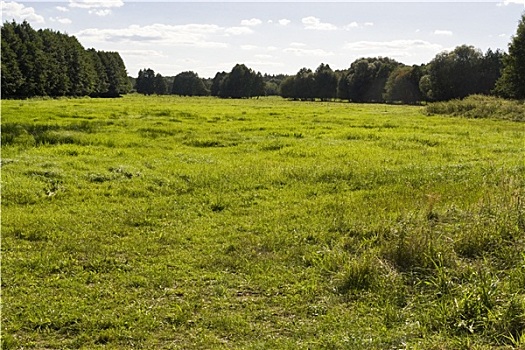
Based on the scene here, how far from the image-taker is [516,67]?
161ft

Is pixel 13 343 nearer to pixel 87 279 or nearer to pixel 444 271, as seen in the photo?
pixel 87 279

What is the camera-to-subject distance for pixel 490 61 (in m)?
70.2

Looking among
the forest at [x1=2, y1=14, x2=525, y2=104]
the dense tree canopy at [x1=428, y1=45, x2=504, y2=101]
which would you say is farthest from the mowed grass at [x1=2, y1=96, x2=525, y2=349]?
the dense tree canopy at [x1=428, y1=45, x2=504, y2=101]

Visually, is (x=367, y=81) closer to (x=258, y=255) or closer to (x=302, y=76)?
(x=302, y=76)

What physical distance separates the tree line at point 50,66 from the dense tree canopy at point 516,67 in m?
61.0

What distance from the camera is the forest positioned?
61.5 meters

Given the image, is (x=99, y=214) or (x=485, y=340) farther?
(x=99, y=214)

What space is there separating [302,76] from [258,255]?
4079 inches

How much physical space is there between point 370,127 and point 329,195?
18512 mm

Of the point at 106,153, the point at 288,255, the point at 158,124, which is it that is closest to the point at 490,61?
the point at 158,124

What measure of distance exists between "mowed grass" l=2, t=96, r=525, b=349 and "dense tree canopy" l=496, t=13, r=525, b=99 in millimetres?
39027

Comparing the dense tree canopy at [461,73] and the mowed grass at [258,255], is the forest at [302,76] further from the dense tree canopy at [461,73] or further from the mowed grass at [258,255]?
the mowed grass at [258,255]

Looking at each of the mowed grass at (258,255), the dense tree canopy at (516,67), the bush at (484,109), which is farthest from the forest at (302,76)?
the mowed grass at (258,255)

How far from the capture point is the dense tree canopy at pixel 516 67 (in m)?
48.5
